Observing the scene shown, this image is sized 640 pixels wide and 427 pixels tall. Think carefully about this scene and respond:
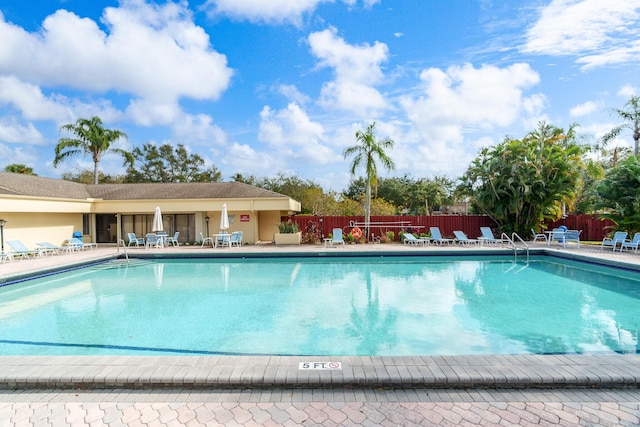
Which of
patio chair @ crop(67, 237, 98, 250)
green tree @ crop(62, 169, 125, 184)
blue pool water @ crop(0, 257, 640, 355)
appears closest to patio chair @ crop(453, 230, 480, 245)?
blue pool water @ crop(0, 257, 640, 355)

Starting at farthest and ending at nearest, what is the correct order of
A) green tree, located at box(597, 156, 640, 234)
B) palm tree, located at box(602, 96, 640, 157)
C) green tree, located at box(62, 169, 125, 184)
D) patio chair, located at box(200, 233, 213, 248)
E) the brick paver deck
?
green tree, located at box(62, 169, 125, 184), palm tree, located at box(602, 96, 640, 157), patio chair, located at box(200, 233, 213, 248), green tree, located at box(597, 156, 640, 234), the brick paver deck

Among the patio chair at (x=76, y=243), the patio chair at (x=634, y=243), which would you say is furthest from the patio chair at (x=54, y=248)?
the patio chair at (x=634, y=243)

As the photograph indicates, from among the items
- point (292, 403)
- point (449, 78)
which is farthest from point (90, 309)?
point (449, 78)

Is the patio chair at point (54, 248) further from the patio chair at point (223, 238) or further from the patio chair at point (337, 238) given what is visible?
the patio chair at point (337, 238)

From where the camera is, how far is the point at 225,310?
26.0 feet

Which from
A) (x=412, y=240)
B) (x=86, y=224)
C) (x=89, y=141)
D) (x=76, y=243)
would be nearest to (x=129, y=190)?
(x=86, y=224)

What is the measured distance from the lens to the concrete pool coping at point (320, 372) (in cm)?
353

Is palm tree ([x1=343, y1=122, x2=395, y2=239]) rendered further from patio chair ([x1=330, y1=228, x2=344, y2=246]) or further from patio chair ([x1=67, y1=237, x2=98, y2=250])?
patio chair ([x1=67, y1=237, x2=98, y2=250])

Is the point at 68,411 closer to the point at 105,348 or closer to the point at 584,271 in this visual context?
the point at 105,348

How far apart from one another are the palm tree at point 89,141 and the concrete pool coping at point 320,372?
26432mm

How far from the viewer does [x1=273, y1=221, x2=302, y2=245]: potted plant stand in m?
18.7

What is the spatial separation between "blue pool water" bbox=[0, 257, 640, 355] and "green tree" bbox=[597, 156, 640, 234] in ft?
16.3

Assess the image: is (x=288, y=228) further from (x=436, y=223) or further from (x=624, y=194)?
(x=624, y=194)

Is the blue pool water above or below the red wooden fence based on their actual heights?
below
